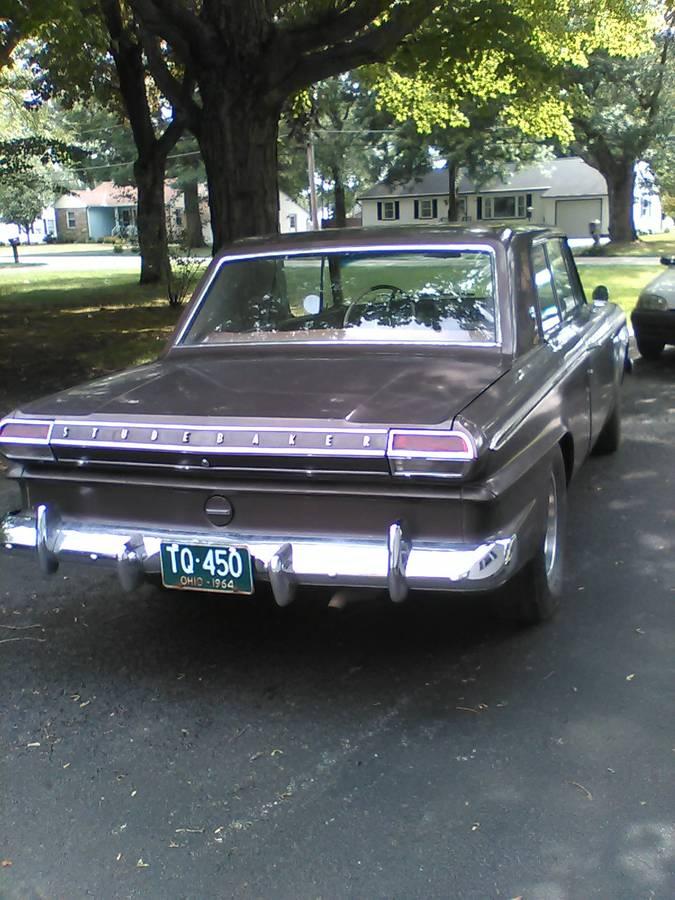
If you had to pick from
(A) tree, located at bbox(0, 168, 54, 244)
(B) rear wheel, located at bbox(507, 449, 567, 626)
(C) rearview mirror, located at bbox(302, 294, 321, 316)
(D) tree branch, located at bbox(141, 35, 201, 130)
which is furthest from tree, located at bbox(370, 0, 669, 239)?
(A) tree, located at bbox(0, 168, 54, 244)

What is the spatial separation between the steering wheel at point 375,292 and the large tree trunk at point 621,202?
111 feet

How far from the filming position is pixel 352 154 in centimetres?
4519

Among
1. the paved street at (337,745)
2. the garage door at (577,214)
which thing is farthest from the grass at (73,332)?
the garage door at (577,214)

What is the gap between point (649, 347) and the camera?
9.88 meters

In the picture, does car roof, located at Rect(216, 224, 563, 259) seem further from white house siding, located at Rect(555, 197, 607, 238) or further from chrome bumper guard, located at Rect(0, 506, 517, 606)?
white house siding, located at Rect(555, 197, 607, 238)

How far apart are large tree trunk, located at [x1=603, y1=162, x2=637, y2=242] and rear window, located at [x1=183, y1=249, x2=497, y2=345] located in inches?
1327

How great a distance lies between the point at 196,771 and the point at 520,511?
4.80 feet

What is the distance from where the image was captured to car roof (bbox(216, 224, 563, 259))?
14.0 feet

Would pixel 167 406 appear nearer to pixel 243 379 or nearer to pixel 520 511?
pixel 243 379

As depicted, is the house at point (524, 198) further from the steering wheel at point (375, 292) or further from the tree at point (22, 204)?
the steering wheel at point (375, 292)

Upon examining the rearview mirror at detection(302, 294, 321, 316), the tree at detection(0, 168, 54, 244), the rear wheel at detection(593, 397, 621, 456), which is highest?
the tree at detection(0, 168, 54, 244)

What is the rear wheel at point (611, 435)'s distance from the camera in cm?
636

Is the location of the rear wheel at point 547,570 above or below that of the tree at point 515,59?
below

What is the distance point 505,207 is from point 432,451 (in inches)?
2128
